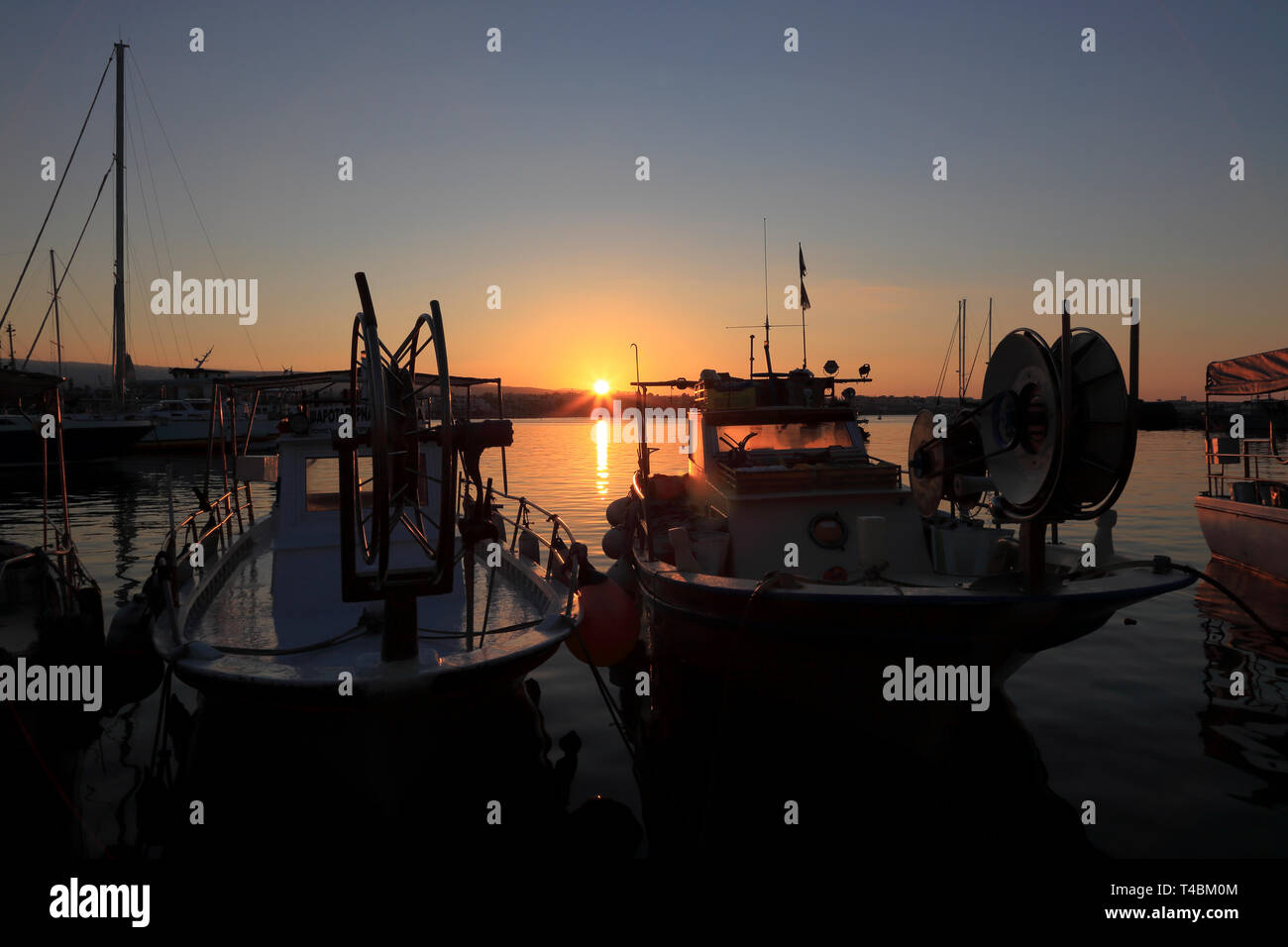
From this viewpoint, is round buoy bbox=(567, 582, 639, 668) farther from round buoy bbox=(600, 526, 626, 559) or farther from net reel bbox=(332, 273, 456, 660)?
net reel bbox=(332, 273, 456, 660)

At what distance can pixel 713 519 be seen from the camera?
1174 cm

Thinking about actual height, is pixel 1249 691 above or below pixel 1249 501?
below

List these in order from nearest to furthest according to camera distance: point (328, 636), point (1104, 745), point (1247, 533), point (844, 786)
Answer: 1. point (844, 786)
2. point (328, 636)
3. point (1104, 745)
4. point (1247, 533)

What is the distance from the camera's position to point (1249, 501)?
723 inches

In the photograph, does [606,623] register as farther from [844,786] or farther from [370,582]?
[370,582]

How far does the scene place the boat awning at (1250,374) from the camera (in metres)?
16.7

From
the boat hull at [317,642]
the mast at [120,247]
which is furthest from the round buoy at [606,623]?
the mast at [120,247]

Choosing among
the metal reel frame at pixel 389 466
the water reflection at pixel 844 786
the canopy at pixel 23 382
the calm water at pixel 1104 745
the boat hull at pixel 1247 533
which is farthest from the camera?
the boat hull at pixel 1247 533

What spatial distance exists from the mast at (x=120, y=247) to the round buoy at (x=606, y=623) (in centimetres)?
4461

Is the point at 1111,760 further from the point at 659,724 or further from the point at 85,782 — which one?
the point at 85,782

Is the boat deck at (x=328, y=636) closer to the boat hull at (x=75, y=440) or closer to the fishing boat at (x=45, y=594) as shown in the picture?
the fishing boat at (x=45, y=594)

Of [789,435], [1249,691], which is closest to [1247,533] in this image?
[1249,691]

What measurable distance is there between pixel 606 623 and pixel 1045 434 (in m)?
6.59

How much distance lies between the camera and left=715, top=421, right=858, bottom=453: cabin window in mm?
12734
